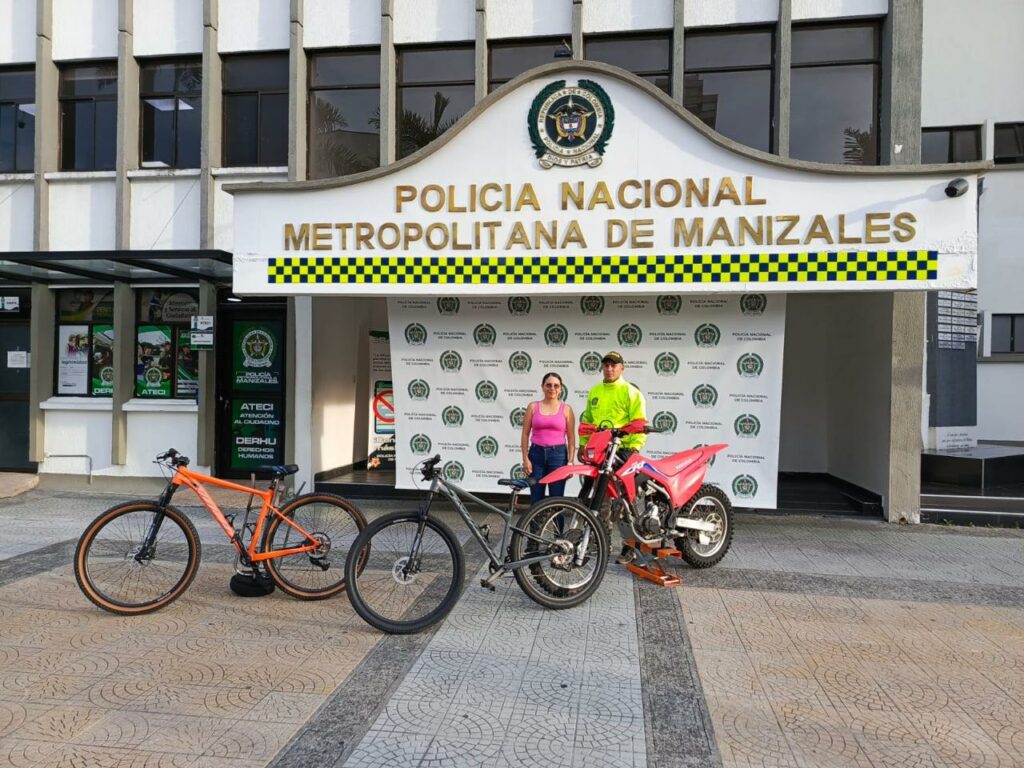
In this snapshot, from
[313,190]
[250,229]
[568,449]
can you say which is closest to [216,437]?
[250,229]

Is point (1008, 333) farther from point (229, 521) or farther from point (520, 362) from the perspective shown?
point (229, 521)

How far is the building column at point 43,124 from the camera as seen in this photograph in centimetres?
968

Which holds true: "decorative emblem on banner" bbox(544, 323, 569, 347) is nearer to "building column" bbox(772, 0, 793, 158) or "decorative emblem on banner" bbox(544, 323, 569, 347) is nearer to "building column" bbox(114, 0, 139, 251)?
"building column" bbox(772, 0, 793, 158)

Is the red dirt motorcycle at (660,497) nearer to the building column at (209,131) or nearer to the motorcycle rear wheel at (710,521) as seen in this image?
the motorcycle rear wheel at (710,521)

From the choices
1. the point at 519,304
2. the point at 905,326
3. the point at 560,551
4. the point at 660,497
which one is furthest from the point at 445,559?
the point at 905,326

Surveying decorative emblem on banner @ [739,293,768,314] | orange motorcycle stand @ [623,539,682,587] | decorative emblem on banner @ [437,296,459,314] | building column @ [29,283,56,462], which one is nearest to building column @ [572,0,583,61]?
decorative emblem on banner @ [437,296,459,314]

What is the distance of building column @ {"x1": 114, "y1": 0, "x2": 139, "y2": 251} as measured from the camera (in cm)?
947

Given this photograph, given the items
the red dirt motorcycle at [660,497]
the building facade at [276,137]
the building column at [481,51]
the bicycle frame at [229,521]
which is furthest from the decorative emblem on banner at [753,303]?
the bicycle frame at [229,521]

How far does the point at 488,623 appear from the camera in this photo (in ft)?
15.4

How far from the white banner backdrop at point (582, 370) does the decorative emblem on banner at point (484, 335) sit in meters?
0.01

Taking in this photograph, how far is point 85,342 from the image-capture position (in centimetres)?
999

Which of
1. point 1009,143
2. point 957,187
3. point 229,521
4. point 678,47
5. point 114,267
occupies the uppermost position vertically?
point 1009,143

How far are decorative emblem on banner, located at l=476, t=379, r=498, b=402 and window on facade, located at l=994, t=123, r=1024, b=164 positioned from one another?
11.2 m

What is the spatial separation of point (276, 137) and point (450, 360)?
13.8ft
